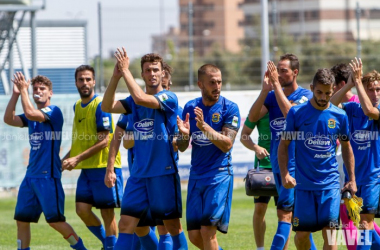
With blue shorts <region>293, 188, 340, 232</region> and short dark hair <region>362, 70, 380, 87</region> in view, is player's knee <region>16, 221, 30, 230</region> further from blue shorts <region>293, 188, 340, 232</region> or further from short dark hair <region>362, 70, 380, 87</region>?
short dark hair <region>362, 70, 380, 87</region>

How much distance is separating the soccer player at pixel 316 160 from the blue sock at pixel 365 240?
688mm

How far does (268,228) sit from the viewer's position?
1155 cm

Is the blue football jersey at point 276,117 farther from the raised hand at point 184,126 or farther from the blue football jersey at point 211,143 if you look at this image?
the raised hand at point 184,126

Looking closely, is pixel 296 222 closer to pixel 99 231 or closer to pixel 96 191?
pixel 96 191

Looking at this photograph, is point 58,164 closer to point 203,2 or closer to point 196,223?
point 196,223

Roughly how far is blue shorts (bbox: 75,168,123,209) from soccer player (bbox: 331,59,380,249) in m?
3.04

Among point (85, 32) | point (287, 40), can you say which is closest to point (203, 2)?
point (287, 40)

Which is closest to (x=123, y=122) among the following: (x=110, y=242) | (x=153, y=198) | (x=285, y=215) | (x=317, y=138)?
(x=153, y=198)

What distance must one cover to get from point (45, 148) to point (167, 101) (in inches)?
82.4

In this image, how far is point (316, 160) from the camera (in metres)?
7.21

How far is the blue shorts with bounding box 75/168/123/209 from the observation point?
911 centimetres

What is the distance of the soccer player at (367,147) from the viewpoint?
26.3 feet

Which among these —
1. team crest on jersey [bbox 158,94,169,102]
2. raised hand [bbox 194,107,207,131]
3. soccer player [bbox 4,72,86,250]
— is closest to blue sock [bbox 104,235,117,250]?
soccer player [bbox 4,72,86,250]

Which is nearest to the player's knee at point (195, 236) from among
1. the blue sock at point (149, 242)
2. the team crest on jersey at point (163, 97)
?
the blue sock at point (149, 242)
